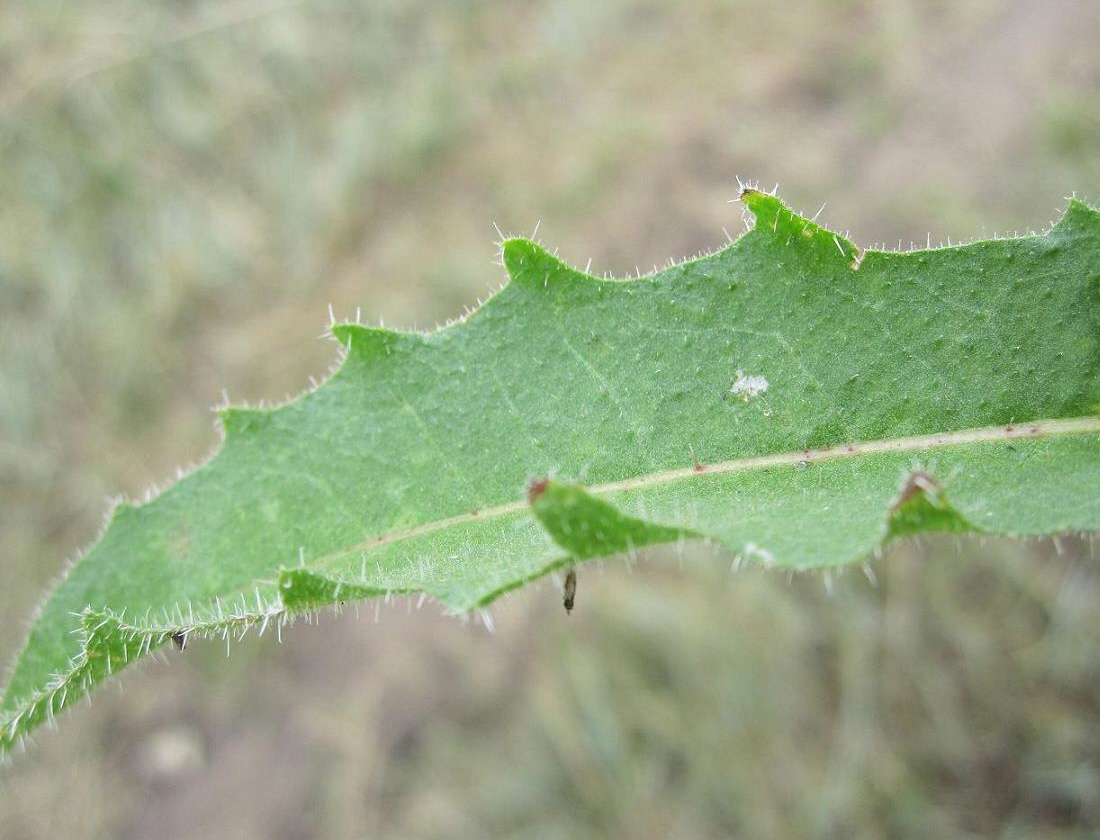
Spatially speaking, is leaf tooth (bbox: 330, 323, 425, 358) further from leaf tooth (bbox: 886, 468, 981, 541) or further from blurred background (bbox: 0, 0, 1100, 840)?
blurred background (bbox: 0, 0, 1100, 840)

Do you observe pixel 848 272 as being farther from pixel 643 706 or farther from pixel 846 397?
pixel 643 706

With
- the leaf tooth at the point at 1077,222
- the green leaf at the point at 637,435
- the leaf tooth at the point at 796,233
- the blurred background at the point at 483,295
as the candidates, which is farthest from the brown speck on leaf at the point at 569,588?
the blurred background at the point at 483,295

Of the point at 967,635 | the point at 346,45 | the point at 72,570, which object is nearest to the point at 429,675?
the point at 967,635

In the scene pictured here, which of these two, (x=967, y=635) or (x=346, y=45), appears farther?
(x=346, y=45)

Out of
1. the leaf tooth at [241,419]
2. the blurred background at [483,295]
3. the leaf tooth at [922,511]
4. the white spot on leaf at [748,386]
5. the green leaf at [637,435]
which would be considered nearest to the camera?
the leaf tooth at [922,511]

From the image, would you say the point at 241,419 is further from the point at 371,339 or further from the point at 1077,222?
the point at 1077,222

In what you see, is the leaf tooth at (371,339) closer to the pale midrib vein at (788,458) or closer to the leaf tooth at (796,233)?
the pale midrib vein at (788,458)
